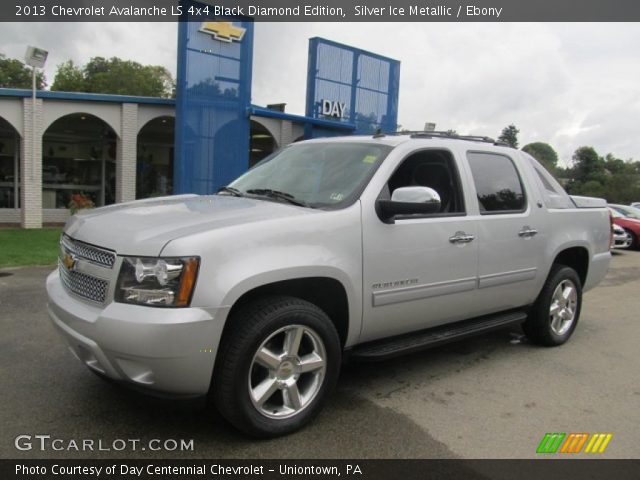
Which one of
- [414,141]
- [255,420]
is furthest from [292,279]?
[414,141]

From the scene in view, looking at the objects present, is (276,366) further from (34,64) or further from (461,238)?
(34,64)

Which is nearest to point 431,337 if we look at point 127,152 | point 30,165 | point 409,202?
point 409,202

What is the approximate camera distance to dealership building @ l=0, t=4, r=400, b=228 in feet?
46.1

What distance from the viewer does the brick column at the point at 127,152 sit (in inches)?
612

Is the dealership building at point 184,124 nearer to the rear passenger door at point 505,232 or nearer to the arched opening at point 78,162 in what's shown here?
the arched opening at point 78,162

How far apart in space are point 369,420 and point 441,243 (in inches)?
→ 53.7

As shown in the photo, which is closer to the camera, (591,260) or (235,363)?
(235,363)

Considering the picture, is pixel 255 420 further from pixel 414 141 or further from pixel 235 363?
pixel 414 141

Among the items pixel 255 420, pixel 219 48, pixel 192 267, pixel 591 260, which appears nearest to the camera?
pixel 192 267

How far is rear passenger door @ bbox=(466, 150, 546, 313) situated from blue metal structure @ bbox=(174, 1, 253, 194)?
33.9 feet

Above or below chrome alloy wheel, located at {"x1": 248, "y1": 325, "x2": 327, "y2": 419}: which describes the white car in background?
below

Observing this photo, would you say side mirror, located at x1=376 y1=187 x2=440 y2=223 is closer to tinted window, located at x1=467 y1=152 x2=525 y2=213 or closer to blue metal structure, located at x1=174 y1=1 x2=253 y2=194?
tinted window, located at x1=467 y1=152 x2=525 y2=213

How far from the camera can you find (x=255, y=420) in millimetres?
3137

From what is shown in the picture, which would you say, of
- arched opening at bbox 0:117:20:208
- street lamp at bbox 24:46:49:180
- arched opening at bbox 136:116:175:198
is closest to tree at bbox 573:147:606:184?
arched opening at bbox 136:116:175:198
